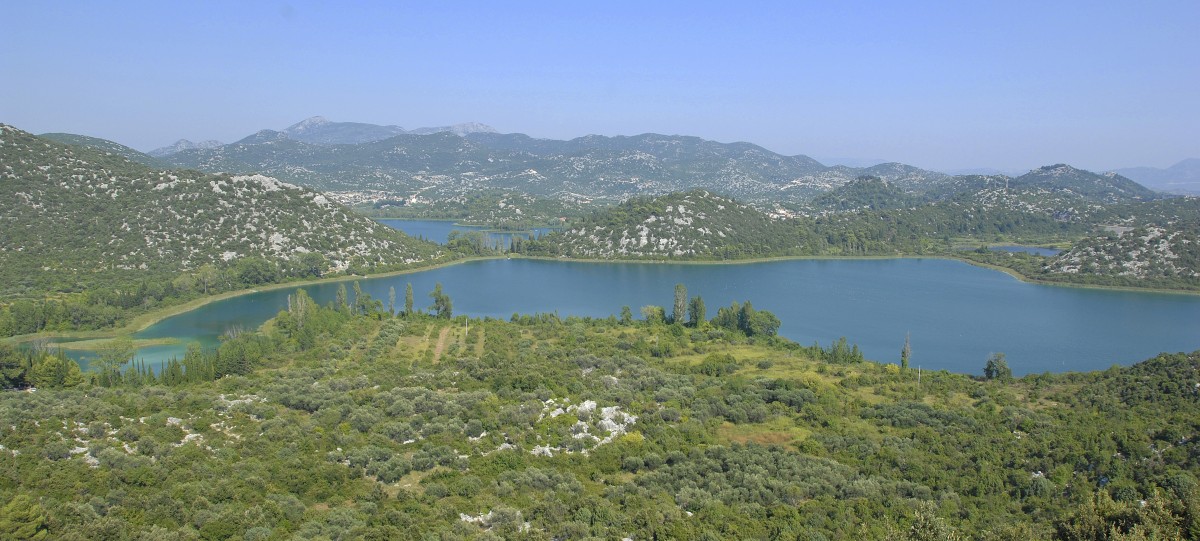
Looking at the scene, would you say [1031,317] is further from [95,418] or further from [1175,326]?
[95,418]

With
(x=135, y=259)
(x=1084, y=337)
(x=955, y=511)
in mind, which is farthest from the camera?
(x=135, y=259)

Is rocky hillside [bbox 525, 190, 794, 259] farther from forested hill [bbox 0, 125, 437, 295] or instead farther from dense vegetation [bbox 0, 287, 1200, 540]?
dense vegetation [bbox 0, 287, 1200, 540]

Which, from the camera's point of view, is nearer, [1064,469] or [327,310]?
[1064,469]

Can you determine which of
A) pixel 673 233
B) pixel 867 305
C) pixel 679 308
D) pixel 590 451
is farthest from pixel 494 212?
pixel 590 451

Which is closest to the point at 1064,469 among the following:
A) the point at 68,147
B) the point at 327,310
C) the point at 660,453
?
the point at 660,453

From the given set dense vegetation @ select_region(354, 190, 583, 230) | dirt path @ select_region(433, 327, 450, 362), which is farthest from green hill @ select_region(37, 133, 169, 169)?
dirt path @ select_region(433, 327, 450, 362)
